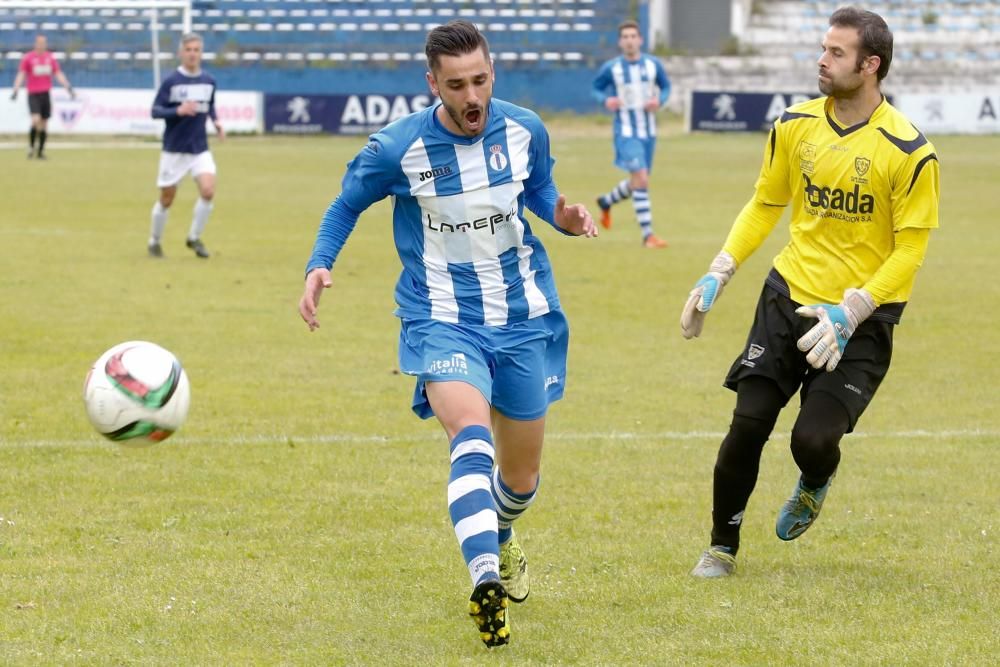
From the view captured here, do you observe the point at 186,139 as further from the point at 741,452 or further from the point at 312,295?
the point at 741,452

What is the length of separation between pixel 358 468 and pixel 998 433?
11.3ft

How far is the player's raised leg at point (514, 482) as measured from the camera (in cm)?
500

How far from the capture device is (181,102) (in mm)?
14805

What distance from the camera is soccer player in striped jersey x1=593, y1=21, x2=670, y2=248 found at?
16.6 m

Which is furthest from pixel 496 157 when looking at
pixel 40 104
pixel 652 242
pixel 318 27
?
pixel 318 27

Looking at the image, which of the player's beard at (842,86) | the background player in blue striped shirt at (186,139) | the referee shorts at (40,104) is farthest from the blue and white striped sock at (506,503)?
the referee shorts at (40,104)

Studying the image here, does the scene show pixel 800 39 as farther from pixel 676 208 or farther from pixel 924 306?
pixel 924 306

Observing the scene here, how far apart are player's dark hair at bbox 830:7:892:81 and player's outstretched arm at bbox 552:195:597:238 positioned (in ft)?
3.70

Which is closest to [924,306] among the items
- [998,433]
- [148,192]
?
[998,433]

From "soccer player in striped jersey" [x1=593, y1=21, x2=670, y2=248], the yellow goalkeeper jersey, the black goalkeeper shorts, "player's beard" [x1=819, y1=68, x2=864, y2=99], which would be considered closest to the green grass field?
the black goalkeeper shorts

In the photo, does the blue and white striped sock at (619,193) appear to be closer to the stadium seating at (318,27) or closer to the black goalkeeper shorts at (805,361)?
the black goalkeeper shorts at (805,361)

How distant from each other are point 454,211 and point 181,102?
34.4 feet

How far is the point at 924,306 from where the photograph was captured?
12.3 m

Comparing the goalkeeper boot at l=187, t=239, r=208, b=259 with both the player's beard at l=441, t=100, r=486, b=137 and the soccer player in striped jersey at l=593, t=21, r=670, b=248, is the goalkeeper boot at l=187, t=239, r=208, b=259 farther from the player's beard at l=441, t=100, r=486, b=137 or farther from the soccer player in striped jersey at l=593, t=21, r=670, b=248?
the player's beard at l=441, t=100, r=486, b=137
